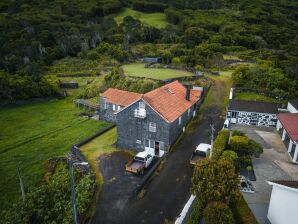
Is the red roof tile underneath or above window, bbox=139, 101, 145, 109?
underneath

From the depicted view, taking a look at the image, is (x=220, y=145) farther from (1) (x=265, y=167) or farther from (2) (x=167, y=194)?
(2) (x=167, y=194)

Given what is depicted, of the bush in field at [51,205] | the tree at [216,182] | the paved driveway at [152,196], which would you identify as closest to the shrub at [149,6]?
the paved driveway at [152,196]

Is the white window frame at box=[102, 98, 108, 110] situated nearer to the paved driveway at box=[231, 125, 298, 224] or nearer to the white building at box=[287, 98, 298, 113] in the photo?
the paved driveway at box=[231, 125, 298, 224]

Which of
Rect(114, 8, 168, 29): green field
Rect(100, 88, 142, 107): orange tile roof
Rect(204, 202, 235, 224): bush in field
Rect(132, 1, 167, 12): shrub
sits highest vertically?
Rect(132, 1, 167, 12): shrub

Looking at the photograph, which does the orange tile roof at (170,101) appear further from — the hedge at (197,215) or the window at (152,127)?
the hedge at (197,215)

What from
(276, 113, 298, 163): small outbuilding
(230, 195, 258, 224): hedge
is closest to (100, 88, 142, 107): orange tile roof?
(276, 113, 298, 163): small outbuilding

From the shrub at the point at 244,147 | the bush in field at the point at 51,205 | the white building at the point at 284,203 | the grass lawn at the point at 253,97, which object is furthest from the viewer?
the grass lawn at the point at 253,97
